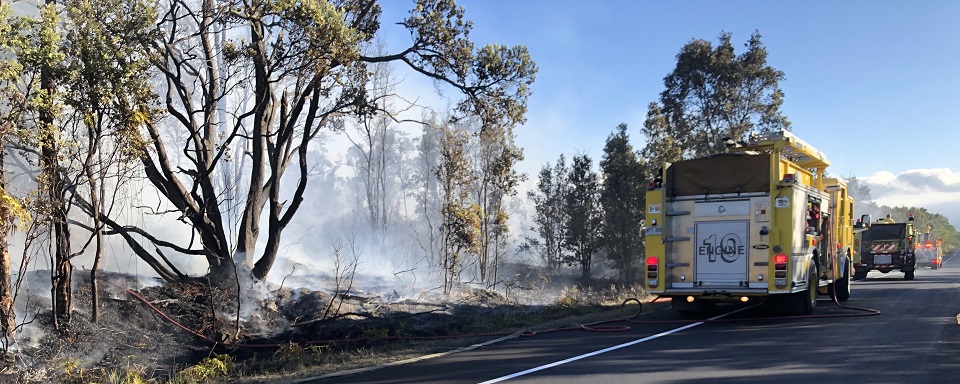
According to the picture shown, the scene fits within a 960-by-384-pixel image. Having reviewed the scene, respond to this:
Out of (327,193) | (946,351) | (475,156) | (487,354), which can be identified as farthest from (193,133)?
(327,193)

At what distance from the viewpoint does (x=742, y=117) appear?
105 ft

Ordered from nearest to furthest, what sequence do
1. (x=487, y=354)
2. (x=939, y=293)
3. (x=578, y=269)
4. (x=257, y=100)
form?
(x=487, y=354) < (x=257, y=100) < (x=939, y=293) < (x=578, y=269)

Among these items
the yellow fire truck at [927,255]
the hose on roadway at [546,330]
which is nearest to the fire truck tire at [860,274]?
the hose on roadway at [546,330]

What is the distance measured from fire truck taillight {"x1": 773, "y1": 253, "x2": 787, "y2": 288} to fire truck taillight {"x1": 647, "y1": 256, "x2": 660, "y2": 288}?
1980 mm

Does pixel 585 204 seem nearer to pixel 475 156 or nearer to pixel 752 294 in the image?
pixel 475 156

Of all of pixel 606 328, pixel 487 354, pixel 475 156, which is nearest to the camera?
pixel 487 354

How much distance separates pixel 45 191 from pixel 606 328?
8.77m

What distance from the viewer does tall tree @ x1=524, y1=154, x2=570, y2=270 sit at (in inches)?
1444

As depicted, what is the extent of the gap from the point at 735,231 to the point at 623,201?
20.5 metres

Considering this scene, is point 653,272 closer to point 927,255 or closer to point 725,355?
point 725,355

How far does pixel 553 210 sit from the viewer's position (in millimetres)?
36906

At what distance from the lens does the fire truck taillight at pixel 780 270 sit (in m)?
11.8

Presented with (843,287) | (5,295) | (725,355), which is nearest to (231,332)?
(5,295)

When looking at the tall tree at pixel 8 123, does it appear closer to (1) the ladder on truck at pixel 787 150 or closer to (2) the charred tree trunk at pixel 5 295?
(2) the charred tree trunk at pixel 5 295
